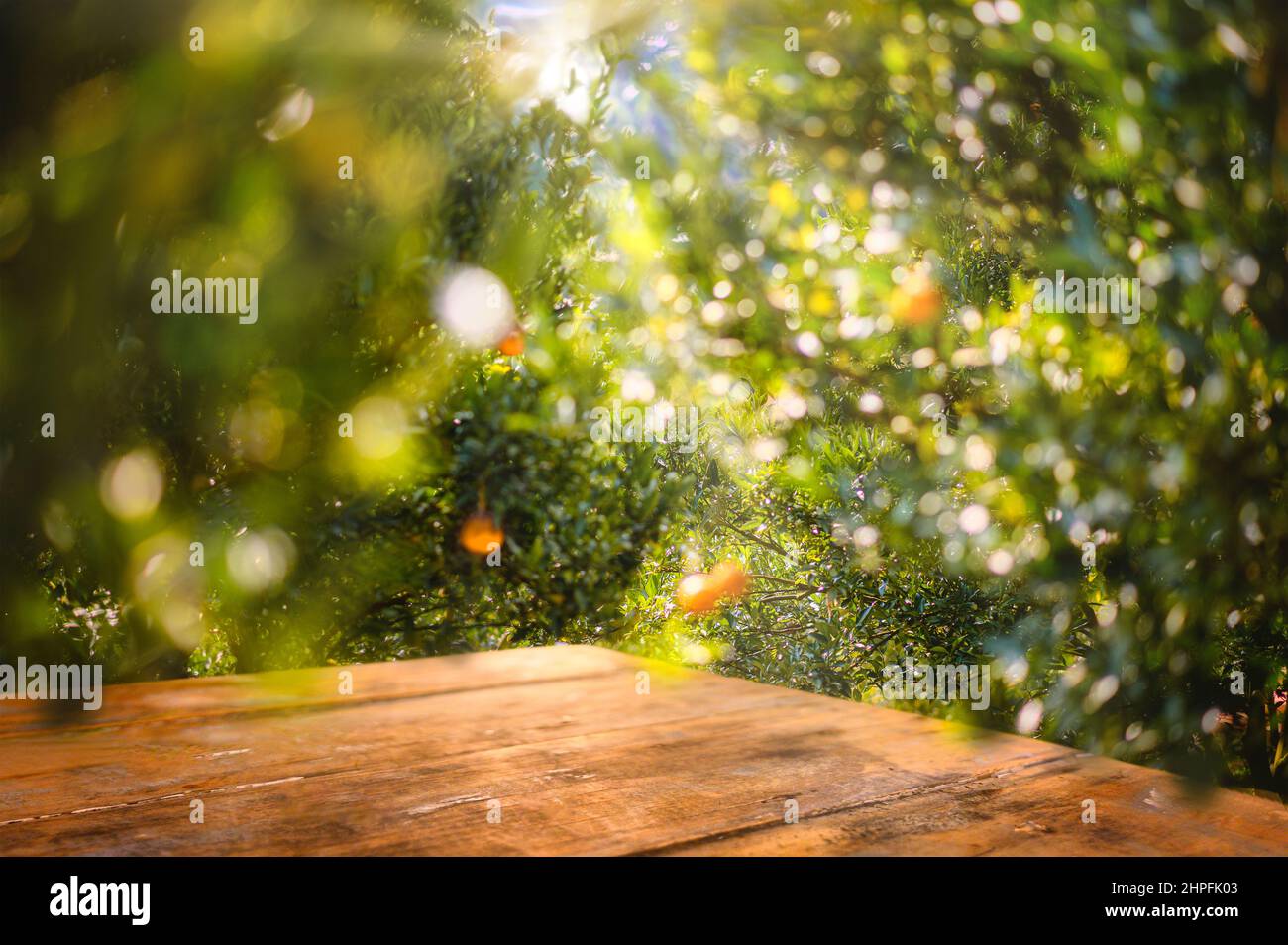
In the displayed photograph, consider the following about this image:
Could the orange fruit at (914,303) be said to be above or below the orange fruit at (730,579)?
above

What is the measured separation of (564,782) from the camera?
46.1 inches

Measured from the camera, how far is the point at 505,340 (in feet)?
13.1

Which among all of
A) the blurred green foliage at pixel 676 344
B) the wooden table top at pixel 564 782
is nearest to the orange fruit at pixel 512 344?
the blurred green foliage at pixel 676 344

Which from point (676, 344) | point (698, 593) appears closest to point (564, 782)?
point (676, 344)

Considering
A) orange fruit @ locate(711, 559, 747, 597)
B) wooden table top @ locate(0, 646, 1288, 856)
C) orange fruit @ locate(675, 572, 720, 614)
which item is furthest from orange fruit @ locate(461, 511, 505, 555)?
wooden table top @ locate(0, 646, 1288, 856)

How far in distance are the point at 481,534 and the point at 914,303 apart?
1.93 meters

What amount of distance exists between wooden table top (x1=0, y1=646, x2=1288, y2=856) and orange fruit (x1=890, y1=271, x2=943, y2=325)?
118cm

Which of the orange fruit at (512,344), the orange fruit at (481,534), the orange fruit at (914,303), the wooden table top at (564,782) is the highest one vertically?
the orange fruit at (512,344)

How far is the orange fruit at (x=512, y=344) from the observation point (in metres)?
3.99

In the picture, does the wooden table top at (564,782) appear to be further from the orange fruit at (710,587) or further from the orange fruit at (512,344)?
the orange fruit at (710,587)

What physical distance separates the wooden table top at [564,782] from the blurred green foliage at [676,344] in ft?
1.73

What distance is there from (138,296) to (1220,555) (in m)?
2.85
